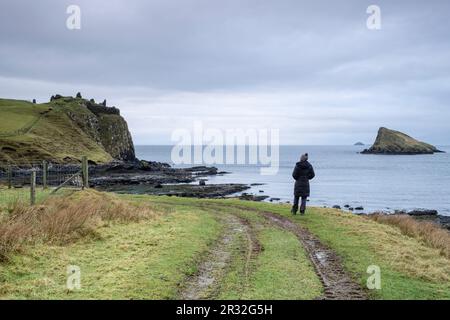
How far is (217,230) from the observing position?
66.0 ft

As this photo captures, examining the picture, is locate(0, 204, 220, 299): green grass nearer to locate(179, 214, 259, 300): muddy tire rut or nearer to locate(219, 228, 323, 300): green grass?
locate(179, 214, 259, 300): muddy tire rut

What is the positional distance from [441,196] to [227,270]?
7112 cm

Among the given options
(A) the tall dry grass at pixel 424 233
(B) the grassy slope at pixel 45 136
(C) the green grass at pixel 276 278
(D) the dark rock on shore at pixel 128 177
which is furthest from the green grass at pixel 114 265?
(B) the grassy slope at pixel 45 136

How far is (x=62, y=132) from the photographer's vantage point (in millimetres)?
137375

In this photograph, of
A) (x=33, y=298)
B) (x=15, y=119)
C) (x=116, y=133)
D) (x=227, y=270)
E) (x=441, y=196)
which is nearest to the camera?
(x=33, y=298)

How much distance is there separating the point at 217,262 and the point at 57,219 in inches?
254

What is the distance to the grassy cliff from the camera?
352 ft

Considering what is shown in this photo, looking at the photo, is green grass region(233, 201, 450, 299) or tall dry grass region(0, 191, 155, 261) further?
tall dry grass region(0, 191, 155, 261)

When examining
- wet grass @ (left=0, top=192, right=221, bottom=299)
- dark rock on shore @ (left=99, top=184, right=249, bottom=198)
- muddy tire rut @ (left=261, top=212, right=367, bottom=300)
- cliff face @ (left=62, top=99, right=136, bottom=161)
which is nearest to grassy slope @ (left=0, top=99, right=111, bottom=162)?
cliff face @ (left=62, top=99, right=136, bottom=161)

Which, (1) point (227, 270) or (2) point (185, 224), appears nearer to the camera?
(1) point (227, 270)

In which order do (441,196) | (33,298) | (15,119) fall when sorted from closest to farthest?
A: (33,298)
(441,196)
(15,119)

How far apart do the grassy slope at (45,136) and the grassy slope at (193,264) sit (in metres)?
90.0

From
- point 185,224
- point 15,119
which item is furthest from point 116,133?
point 185,224
